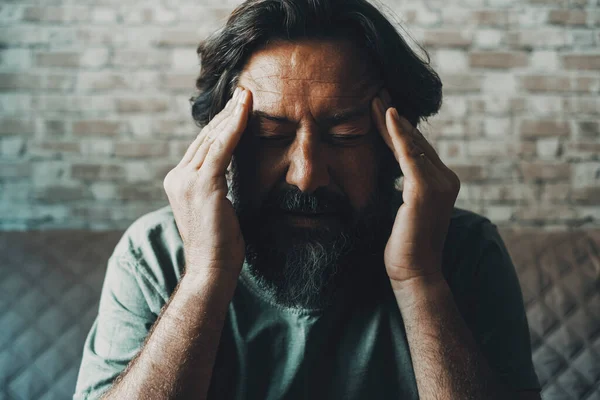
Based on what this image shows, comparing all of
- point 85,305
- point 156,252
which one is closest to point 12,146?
point 85,305

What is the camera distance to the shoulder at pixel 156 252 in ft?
3.93

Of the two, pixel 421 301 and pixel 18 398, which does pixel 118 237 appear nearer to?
pixel 18 398

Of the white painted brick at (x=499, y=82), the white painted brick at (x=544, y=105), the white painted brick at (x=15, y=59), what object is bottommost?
the white painted brick at (x=544, y=105)

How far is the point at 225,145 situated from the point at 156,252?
334 mm

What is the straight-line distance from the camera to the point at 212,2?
5.90 ft

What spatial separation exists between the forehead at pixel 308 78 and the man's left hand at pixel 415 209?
8cm

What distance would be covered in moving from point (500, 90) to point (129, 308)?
4.61 feet

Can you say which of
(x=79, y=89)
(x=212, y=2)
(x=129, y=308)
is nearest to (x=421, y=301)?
(x=129, y=308)

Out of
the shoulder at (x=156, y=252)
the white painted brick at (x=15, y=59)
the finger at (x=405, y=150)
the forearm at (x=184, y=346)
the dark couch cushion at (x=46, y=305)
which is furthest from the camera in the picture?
the white painted brick at (x=15, y=59)

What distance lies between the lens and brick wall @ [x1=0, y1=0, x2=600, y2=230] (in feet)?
5.91

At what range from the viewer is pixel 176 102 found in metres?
1.83

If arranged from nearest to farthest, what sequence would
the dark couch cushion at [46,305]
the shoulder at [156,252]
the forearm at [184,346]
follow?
the forearm at [184,346] < the shoulder at [156,252] < the dark couch cushion at [46,305]

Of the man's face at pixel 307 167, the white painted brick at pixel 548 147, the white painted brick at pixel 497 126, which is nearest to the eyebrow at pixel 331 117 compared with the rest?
the man's face at pixel 307 167

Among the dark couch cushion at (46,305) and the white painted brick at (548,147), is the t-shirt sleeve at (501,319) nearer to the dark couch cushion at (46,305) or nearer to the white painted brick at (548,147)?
the white painted brick at (548,147)
